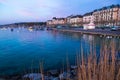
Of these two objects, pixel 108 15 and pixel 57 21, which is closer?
pixel 108 15

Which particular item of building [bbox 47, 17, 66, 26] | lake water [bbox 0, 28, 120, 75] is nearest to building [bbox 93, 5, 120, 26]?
building [bbox 47, 17, 66, 26]

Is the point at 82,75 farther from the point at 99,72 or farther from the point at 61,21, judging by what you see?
the point at 61,21

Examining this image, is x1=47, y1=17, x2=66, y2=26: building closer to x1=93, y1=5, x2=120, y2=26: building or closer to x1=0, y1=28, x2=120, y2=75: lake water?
x1=93, y1=5, x2=120, y2=26: building

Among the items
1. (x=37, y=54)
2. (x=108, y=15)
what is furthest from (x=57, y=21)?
(x=37, y=54)

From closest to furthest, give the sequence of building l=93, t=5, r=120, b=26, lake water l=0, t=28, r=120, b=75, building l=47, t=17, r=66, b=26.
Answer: lake water l=0, t=28, r=120, b=75, building l=93, t=5, r=120, b=26, building l=47, t=17, r=66, b=26

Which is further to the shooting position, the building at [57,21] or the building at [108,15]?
the building at [57,21]

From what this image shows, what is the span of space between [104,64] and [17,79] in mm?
8332

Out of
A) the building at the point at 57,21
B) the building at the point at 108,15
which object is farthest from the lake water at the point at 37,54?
the building at the point at 57,21

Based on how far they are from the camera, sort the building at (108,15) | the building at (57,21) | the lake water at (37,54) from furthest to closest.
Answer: the building at (57,21)
the building at (108,15)
the lake water at (37,54)

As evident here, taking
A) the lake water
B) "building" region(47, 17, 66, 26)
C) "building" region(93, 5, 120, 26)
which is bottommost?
the lake water

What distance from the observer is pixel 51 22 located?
628 feet

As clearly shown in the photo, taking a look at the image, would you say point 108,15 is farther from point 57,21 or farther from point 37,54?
point 37,54

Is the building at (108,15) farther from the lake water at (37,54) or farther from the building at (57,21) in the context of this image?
the lake water at (37,54)

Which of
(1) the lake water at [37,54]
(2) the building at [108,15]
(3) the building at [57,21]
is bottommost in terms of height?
(1) the lake water at [37,54]
